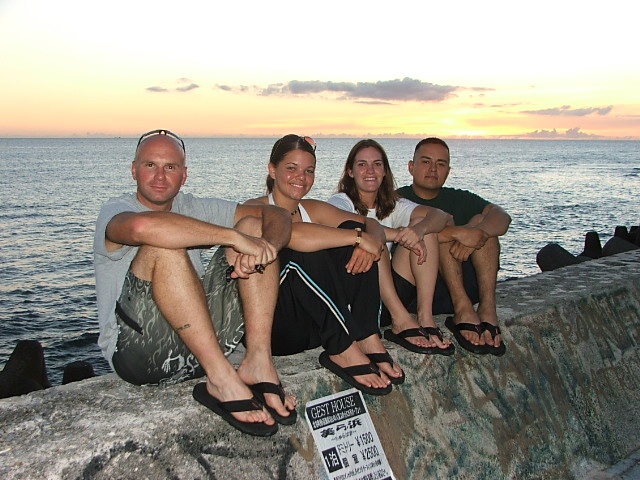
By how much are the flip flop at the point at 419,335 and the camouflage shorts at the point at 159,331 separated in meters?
1.25

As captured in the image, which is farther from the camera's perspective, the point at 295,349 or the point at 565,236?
the point at 565,236

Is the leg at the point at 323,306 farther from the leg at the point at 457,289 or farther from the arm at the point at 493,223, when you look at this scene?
the arm at the point at 493,223

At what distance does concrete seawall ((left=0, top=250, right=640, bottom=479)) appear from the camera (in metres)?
3.05

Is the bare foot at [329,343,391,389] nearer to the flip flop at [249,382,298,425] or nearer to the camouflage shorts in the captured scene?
the flip flop at [249,382,298,425]

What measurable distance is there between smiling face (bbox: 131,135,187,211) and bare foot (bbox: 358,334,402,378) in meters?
1.56

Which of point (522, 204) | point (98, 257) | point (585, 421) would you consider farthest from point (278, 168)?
point (522, 204)

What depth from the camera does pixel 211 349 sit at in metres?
3.41

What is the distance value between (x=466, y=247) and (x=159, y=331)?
258 centimetres

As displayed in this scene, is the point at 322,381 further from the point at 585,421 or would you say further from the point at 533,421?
the point at 585,421

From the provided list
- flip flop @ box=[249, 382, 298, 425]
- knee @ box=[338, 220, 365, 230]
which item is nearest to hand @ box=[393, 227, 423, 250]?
knee @ box=[338, 220, 365, 230]

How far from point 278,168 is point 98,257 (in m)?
1.53

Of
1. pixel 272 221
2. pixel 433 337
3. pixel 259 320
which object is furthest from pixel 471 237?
pixel 259 320

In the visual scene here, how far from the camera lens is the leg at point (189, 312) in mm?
3254

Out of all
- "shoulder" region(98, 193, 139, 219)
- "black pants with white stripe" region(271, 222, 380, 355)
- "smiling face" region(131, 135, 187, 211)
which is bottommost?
"black pants with white stripe" region(271, 222, 380, 355)
